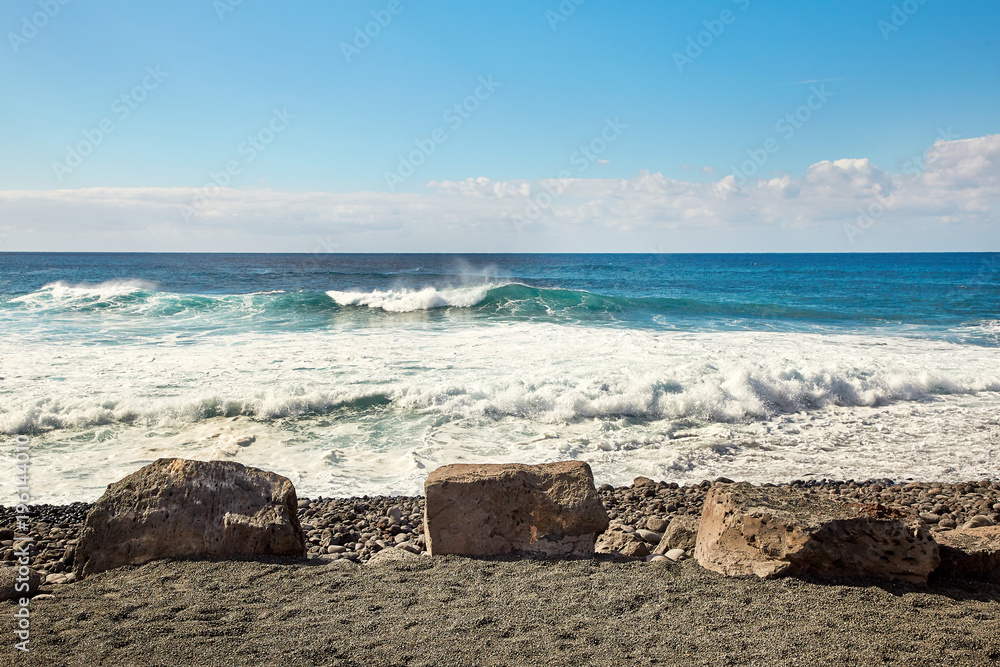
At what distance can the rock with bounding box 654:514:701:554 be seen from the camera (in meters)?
4.00

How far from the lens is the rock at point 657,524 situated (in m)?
4.74

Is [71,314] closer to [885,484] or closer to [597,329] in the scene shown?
[597,329]

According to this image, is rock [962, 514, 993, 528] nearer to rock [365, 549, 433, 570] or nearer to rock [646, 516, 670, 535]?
rock [646, 516, 670, 535]

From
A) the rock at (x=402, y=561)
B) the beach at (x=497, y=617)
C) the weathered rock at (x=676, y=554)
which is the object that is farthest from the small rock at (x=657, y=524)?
the rock at (x=402, y=561)

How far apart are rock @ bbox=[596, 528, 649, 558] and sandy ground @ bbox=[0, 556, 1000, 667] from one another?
1.01 feet

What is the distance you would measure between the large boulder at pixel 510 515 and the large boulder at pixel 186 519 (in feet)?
3.14

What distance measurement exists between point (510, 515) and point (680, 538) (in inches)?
48.5

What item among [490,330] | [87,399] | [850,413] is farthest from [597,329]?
[87,399]

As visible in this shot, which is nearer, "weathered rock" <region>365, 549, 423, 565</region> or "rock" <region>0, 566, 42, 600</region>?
"rock" <region>0, 566, 42, 600</region>

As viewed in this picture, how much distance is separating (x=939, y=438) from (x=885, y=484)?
2263 mm

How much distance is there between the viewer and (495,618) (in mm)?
2969

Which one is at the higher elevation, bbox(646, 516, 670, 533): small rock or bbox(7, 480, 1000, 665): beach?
bbox(7, 480, 1000, 665): beach

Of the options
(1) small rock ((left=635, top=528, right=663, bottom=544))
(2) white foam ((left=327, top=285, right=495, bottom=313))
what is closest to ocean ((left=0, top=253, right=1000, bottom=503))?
(1) small rock ((left=635, top=528, right=663, bottom=544))

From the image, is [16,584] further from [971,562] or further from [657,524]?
[971,562]
